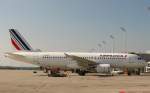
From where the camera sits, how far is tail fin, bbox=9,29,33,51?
70312mm

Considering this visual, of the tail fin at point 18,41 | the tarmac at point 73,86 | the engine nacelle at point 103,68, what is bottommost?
the tarmac at point 73,86

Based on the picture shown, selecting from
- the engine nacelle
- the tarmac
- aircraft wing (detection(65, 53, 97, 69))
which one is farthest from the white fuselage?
the tarmac

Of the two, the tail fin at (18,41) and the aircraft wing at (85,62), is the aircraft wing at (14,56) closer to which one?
the tail fin at (18,41)

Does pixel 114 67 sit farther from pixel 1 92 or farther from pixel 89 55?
pixel 1 92

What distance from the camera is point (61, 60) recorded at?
65.3 metres

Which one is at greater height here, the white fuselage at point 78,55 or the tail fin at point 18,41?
→ the tail fin at point 18,41

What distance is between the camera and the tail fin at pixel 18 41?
231 ft

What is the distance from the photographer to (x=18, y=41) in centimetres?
7112

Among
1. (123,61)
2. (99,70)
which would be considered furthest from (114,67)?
(99,70)

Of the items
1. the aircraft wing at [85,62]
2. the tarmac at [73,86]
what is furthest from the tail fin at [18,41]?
the tarmac at [73,86]

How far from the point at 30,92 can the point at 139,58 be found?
4527 cm

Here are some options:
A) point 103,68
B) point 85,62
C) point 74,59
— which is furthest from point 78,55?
point 103,68

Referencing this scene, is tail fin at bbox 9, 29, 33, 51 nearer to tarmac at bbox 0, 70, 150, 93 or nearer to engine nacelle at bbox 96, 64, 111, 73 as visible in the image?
engine nacelle at bbox 96, 64, 111, 73

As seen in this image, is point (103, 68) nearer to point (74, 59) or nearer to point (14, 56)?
point (74, 59)
